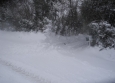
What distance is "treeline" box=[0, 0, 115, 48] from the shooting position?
8.09 metres

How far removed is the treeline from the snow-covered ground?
105cm

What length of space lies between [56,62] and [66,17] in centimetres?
608

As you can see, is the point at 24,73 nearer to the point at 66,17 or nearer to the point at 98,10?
the point at 66,17

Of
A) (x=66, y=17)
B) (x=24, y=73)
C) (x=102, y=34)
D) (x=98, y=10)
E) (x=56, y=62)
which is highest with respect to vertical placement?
(x=98, y=10)

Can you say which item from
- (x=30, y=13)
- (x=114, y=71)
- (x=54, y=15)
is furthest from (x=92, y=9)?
(x=30, y=13)

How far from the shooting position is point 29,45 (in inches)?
365

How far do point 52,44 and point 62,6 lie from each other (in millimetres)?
5100

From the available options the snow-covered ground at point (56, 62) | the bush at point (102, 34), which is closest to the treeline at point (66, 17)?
the bush at point (102, 34)

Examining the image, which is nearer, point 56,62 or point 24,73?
point 24,73

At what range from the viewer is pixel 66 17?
10.9 m

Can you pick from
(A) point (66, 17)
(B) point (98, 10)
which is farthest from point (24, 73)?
(B) point (98, 10)

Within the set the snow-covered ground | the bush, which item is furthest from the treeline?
the snow-covered ground

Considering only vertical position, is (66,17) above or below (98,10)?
below

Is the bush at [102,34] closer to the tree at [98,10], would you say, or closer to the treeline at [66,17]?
the treeline at [66,17]
